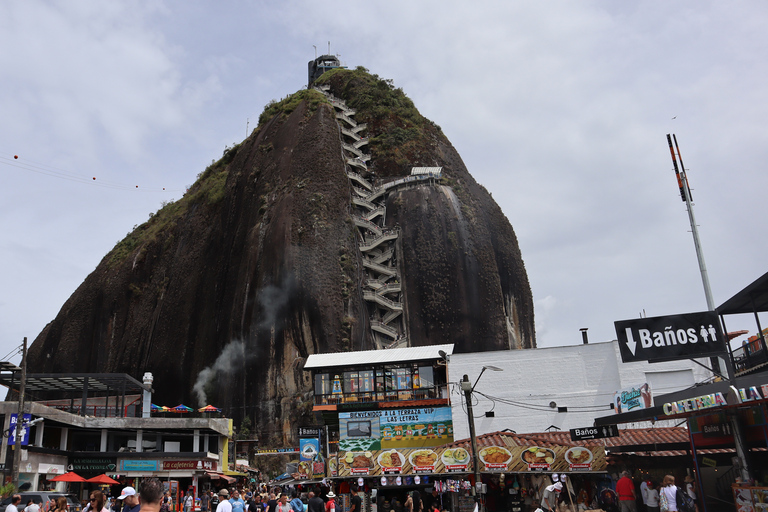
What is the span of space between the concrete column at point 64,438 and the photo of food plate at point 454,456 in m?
25.3

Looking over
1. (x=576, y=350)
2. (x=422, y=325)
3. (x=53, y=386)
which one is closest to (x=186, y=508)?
(x=53, y=386)

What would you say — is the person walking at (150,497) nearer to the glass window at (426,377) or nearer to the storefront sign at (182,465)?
the glass window at (426,377)

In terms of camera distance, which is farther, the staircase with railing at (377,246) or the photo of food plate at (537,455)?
the staircase with railing at (377,246)

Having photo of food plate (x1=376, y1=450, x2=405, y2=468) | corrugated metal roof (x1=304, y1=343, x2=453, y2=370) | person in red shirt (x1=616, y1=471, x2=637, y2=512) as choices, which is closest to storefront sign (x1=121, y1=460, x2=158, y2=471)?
corrugated metal roof (x1=304, y1=343, x2=453, y2=370)

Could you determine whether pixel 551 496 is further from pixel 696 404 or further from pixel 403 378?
pixel 403 378

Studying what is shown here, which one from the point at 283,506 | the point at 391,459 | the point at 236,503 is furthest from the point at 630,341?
the point at 236,503

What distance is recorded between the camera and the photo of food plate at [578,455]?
824 inches

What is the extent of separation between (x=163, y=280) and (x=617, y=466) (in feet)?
208

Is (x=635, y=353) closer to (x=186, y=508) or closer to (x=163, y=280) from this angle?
(x=186, y=508)

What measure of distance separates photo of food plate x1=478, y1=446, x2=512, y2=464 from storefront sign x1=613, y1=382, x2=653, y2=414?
8.31 metres

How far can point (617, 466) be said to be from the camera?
2084cm

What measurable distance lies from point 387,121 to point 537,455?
200 ft

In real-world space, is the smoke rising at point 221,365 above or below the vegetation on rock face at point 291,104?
below

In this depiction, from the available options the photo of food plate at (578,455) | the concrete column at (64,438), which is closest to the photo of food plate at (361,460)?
the photo of food plate at (578,455)
